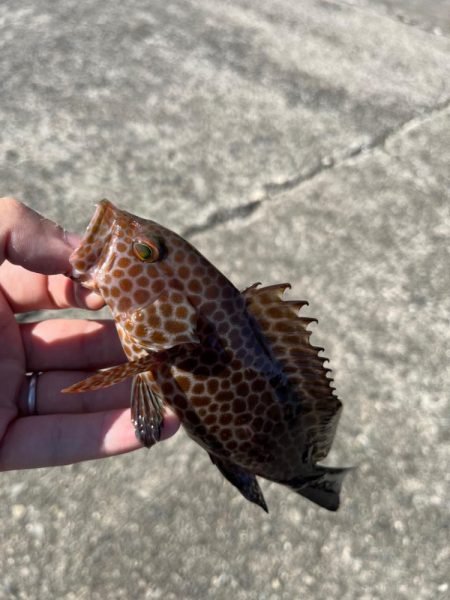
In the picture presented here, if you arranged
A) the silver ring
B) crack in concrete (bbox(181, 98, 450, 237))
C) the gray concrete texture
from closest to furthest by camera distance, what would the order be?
the silver ring, the gray concrete texture, crack in concrete (bbox(181, 98, 450, 237))

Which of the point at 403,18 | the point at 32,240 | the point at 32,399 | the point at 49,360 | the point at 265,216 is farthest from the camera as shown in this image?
the point at 403,18

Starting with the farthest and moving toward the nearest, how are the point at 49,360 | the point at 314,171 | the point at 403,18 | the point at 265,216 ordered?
the point at 403,18 → the point at 314,171 → the point at 265,216 → the point at 49,360

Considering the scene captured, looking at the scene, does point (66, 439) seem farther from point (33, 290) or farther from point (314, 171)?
point (314, 171)

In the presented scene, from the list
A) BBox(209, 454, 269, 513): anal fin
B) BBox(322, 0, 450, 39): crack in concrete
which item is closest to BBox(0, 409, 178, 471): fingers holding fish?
BBox(209, 454, 269, 513): anal fin

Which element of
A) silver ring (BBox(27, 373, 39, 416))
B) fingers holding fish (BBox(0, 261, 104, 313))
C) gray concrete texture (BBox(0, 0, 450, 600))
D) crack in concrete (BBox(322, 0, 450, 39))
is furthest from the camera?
crack in concrete (BBox(322, 0, 450, 39))

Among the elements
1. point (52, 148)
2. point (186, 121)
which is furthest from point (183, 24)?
point (52, 148)

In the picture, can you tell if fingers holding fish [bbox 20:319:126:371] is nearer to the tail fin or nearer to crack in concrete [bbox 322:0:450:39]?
the tail fin

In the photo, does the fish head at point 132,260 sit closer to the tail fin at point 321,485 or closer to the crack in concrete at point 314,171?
the tail fin at point 321,485

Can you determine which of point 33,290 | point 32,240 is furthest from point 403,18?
point 32,240
